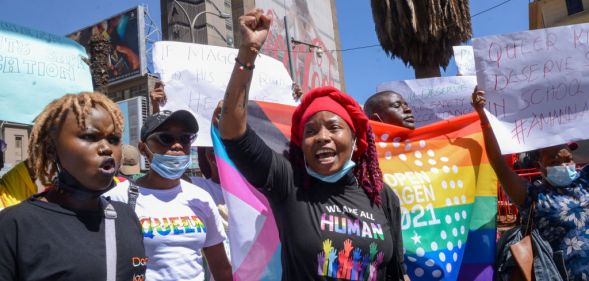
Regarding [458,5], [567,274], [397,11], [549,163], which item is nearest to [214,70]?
[549,163]

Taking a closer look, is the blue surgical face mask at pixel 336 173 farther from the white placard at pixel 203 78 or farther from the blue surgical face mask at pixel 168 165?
the white placard at pixel 203 78

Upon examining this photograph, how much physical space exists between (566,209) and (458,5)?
4412mm

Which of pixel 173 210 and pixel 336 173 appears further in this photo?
pixel 173 210

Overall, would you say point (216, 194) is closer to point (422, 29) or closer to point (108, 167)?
point (108, 167)

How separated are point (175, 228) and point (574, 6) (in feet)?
127

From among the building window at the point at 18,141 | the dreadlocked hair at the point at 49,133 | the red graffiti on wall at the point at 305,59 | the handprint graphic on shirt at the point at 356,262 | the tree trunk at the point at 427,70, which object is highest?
the red graffiti on wall at the point at 305,59

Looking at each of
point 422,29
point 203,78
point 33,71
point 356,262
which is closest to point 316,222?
point 356,262

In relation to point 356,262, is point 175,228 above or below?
above

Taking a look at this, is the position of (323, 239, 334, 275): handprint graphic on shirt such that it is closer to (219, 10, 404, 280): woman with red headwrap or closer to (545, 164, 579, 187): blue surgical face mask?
(219, 10, 404, 280): woman with red headwrap

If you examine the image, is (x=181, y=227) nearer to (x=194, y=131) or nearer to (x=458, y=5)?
(x=194, y=131)

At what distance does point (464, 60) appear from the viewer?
451 cm

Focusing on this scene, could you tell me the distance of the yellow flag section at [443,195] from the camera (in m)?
2.69

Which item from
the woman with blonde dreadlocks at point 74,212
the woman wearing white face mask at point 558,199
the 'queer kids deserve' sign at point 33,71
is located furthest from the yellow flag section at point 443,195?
the 'queer kids deserve' sign at point 33,71

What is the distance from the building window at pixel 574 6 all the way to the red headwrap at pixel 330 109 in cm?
3757
